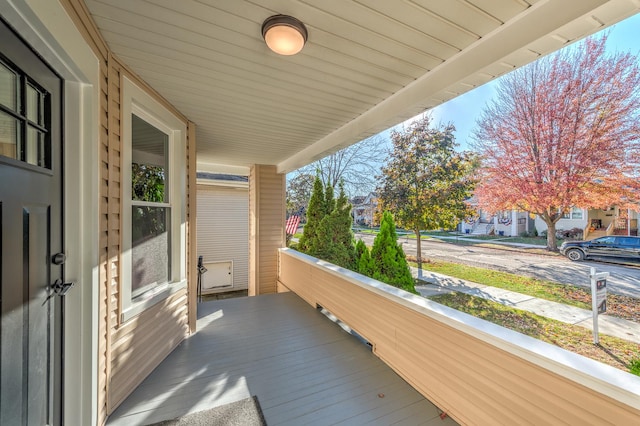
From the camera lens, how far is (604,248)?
2670mm

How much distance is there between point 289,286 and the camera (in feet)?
16.4

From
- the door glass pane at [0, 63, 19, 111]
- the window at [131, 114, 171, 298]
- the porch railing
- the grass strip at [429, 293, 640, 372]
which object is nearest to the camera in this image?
the door glass pane at [0, 63, 19, 111]

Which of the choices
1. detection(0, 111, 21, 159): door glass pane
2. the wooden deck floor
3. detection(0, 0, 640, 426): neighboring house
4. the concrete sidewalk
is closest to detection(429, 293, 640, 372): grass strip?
the concrete sidewalk

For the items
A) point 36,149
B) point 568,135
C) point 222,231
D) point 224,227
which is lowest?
point 222,231

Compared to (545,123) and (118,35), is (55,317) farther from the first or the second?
(545,123)

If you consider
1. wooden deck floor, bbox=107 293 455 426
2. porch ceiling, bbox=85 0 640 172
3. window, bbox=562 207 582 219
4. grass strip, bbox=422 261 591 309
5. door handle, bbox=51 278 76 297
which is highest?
porch ceiling, bbox=85 0 640 172

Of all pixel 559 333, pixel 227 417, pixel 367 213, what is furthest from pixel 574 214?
pixel 367 213

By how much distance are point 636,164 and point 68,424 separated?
16.8ft

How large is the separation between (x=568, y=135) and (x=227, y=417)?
4.68 metres

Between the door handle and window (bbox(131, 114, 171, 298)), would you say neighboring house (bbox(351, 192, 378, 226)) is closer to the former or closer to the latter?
window (bbox(131, 114, 171, 298))

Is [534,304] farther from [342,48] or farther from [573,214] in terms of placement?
[342,48]

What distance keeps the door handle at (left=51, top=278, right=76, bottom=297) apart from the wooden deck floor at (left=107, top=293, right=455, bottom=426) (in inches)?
45.7

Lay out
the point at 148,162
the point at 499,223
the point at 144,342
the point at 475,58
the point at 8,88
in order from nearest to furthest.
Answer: the point at 8,88
the point at 475,58
the point at 144,342
the point at 148,162
the point at 499,223

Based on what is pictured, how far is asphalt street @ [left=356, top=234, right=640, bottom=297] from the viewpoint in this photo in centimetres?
250
